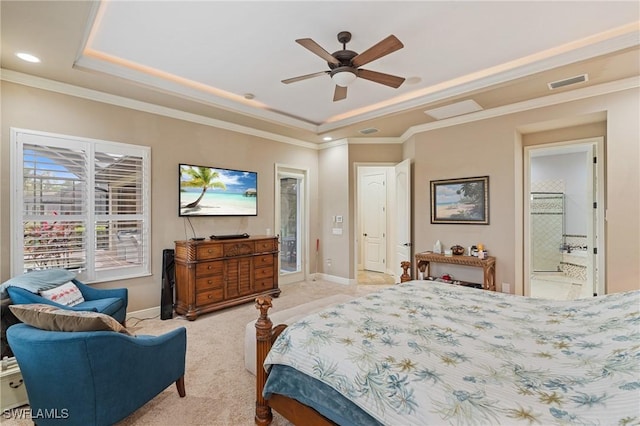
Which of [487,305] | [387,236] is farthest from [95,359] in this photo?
[387,236]

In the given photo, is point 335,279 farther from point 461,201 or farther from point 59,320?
point 59,320

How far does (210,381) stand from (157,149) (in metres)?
3.07

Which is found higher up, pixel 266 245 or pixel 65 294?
pixel 266 245

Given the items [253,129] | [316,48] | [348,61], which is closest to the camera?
[316,48]

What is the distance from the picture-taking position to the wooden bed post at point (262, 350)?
191 centimetres

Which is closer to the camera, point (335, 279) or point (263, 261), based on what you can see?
point (263, 261)

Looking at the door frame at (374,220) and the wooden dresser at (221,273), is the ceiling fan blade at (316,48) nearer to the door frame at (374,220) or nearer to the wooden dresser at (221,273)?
the wooden dresser at (221,273)

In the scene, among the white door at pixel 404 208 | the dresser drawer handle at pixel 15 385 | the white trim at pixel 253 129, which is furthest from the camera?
the white door at pixel 404 208

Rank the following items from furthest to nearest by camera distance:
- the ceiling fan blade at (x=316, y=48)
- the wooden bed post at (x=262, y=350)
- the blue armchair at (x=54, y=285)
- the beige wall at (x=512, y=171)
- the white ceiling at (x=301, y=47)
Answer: the beige wall at (x=512, y=171)
the blue armchair at (x=54, y=285)
the white ceiling at (x=301, y=47)
the ceiling fan blade at (x=316, y=48)
the wooden bed post at (x=262, y=350)

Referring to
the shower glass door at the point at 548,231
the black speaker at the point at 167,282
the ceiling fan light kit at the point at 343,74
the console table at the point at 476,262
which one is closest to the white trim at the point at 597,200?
the console table at the point at 476,262

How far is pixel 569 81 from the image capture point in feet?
10.8

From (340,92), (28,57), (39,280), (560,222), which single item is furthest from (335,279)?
(560,222)

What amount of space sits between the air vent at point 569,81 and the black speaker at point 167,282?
5.21 m

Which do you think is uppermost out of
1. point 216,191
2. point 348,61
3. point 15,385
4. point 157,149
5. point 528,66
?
point 528,66
